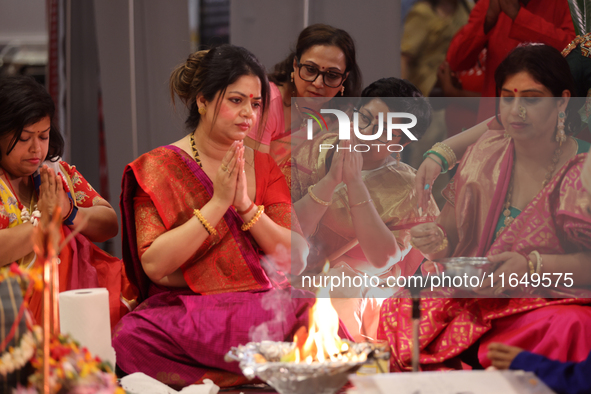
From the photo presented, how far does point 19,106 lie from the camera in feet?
6.68

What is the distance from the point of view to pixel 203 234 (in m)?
2.03

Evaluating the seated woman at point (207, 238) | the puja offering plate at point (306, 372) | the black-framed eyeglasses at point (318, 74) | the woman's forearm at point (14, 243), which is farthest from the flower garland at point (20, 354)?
the black-framed eyeglasses at point (318, 74)

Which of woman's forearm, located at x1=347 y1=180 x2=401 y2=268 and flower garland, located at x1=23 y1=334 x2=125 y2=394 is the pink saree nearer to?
woman's forearm, located at x1=347 y1=180 x2=401 y2=268

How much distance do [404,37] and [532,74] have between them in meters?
1.00

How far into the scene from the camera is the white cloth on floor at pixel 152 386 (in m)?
1.78

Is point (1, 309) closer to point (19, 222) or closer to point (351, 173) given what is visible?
point (19, 222)

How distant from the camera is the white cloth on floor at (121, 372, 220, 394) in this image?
178 centimetres

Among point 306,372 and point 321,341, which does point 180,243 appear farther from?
point 306,372

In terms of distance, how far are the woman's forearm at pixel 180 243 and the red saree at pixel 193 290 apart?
6cm

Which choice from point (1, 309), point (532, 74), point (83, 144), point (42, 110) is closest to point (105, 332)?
point (1, 309)

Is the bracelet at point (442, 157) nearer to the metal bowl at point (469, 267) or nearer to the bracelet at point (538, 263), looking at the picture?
the metal bowl at point (469, 267)

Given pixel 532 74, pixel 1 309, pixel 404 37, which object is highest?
pixel 404 37

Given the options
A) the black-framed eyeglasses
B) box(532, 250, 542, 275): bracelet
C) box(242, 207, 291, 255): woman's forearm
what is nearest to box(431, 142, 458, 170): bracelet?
box(532, 250, 542, 275): bracelet

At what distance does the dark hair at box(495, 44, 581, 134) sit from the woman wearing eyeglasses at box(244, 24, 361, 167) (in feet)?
2.06
